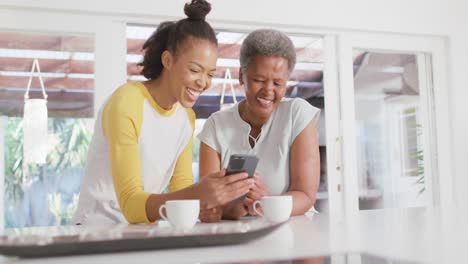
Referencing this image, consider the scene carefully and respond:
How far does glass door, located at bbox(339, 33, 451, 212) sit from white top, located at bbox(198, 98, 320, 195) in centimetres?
243

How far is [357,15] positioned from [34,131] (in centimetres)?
245

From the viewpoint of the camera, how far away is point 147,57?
1839 millimetres

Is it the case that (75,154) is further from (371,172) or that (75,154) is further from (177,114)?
(371,172)

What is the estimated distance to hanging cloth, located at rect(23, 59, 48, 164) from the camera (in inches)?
137

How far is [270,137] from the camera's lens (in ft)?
6.23

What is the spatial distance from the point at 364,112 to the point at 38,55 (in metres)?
2.44

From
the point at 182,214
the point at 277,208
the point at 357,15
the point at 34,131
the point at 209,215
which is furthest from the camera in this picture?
the point at 357,15

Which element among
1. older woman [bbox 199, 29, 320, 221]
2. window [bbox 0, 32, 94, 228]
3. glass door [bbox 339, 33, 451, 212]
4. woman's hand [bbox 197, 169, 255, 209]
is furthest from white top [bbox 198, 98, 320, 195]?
glass door [bbox 339, 33, 451, 212]

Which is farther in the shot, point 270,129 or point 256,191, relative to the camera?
point 270,129

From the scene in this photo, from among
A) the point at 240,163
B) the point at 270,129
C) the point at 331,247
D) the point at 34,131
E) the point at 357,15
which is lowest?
the point at 331,247

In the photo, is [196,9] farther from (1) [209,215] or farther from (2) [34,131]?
(2) [34,131]

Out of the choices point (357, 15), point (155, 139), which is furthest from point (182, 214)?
point (357, 15)

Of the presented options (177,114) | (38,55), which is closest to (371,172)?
(38,55)

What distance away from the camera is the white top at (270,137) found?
6.06 ft
